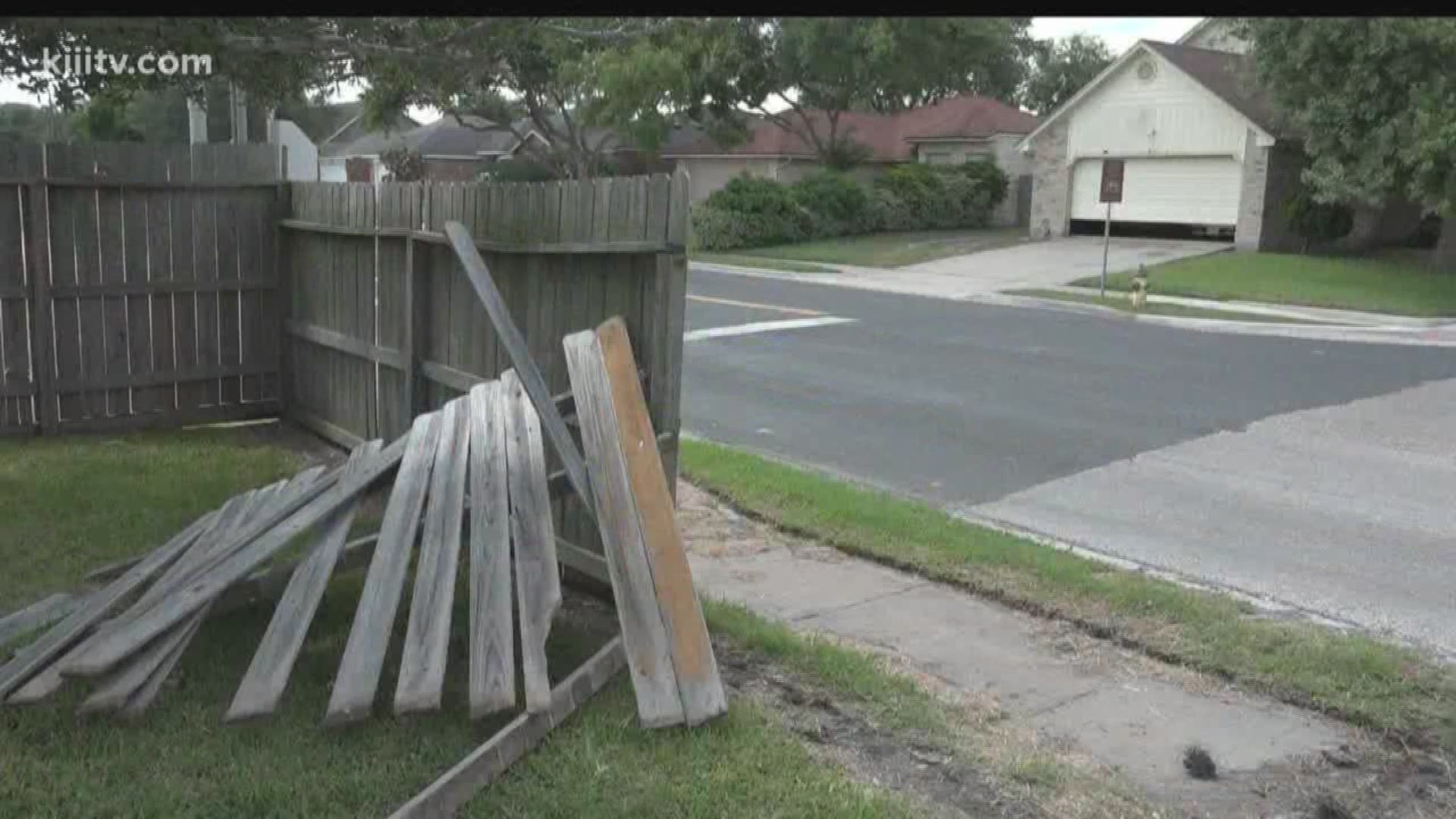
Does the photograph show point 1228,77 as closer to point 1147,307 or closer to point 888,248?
point 888,248

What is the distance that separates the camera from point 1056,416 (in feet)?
37.1

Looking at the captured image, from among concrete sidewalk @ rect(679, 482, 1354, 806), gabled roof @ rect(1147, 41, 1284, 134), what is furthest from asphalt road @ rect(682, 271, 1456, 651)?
gabled roof @ rect(1147, 41, 1284, 134)

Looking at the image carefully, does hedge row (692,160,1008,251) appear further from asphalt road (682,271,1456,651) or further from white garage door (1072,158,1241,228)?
asphalt road (682,271,1456,651)

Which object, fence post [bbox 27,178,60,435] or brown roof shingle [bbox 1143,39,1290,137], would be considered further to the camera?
brown roof shingle [bbox 1143,39,1290,137]

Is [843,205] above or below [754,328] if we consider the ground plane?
above

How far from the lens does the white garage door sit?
31984 millimetres

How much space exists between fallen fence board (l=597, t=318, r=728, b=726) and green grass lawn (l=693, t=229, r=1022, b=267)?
80.2 feet

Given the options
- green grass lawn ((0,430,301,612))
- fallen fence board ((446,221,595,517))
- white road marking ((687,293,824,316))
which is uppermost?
fallen fence board ((446,221,595,517))

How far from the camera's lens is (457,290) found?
24.1 feet

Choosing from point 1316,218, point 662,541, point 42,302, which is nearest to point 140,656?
point 662,541

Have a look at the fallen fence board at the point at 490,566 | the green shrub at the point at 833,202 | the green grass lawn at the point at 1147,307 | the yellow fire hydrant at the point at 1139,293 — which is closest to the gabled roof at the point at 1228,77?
the yellow fire hydrant at the point at 1139,293

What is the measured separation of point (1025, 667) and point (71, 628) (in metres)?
3.57

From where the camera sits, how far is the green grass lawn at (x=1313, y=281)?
22266 millimetres
